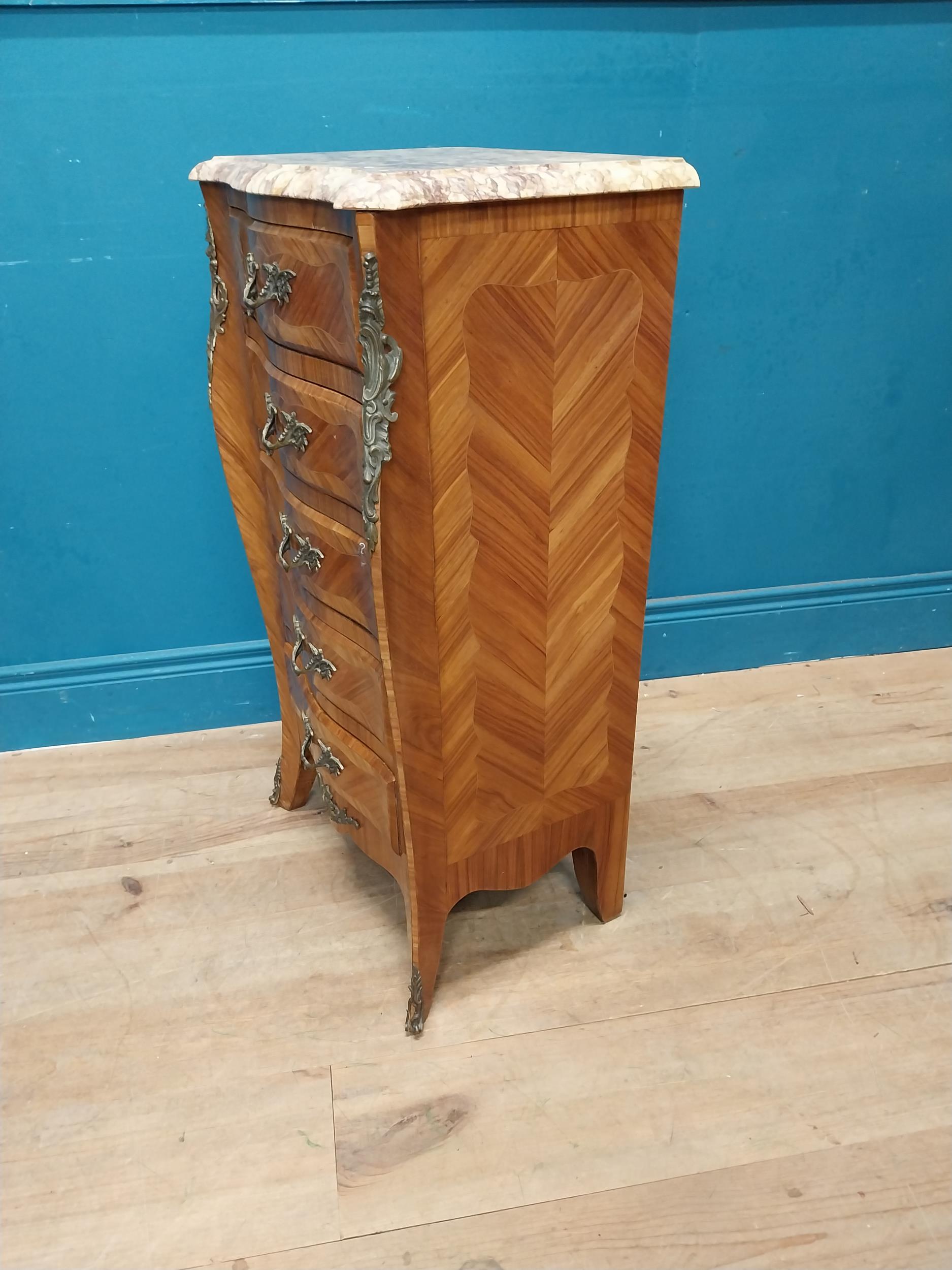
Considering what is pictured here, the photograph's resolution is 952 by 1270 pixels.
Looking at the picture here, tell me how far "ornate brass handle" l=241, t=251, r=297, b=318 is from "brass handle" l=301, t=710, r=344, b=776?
63cm

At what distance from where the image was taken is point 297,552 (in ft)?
4.25

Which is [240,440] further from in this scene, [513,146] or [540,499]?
[513,146]

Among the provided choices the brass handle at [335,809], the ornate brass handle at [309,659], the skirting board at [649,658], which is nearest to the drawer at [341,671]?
the ornate brass handle at [309,659]

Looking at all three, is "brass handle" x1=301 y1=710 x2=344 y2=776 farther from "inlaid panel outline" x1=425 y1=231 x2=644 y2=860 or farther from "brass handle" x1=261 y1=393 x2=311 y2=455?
"brass handle" x1=261 y1=393 x2=311 y2=455

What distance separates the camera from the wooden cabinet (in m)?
0.99

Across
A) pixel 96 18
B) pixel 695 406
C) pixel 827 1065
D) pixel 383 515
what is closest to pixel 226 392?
pixel 383 515

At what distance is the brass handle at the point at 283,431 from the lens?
1.17 metres

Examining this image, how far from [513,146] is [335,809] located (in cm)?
125

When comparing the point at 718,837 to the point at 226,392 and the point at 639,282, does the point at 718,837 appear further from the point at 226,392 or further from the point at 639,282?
the point at 226,392

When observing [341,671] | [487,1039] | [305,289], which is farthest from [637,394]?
[487,1039]

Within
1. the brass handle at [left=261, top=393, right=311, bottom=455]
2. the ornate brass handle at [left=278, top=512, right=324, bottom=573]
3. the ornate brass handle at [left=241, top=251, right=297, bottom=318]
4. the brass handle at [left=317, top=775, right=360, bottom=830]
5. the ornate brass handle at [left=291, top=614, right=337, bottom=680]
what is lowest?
the brass handle at [left=317, top=775, right=360, bottom=830]

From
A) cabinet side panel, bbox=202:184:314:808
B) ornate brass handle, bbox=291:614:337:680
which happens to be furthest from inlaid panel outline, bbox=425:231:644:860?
cabinet side panel, bbox=202:184:314:808

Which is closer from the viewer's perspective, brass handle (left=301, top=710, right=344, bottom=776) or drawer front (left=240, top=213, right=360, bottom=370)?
drawer front (left=240, top=213, right=360, bottom=370)

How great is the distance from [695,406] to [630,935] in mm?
1104
